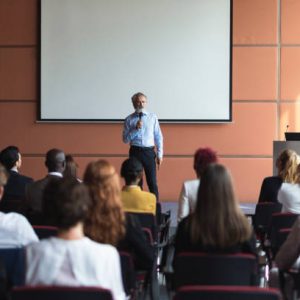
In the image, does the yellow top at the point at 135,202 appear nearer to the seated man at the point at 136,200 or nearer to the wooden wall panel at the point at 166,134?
the seated man at the point at 136,200

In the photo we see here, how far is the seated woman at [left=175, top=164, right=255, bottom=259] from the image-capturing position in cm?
309

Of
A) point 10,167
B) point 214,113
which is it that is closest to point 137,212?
point 10,167

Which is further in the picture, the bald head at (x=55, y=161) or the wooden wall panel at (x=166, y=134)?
the wooden wall panel at (x=166, y=134)

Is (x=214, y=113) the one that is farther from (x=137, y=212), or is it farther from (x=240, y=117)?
(x=137, y=212)

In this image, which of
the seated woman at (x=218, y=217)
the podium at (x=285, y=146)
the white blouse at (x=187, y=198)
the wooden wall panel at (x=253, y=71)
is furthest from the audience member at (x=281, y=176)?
the wooden wall panel at (x=253, y=71)

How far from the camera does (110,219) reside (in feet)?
10.8

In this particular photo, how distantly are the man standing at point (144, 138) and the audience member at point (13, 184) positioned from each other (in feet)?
7.48

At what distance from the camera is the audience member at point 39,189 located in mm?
4420

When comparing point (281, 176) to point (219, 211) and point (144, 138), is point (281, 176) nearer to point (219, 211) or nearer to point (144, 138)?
point (219, 211)

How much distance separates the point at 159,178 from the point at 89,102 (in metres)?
1.56

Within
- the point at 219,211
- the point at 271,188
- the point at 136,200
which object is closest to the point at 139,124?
the point at 271,188

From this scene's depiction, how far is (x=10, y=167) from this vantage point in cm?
571

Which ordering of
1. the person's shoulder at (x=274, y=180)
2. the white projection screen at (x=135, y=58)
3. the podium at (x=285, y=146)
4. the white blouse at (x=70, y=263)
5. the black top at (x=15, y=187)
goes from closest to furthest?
the white blouse at (x=70, y=263)
the black top at (x=15, y=187)
the person's shoulder at (x=274, y=180)
the podium at (x=285, y=146)
the white projection screen at (x=135, y=58)

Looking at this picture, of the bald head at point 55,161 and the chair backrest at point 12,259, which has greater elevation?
the bald head at point 55,161
